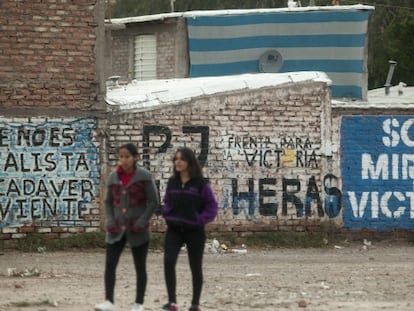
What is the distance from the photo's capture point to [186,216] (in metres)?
10.0

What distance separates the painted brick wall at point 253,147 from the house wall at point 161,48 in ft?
26.3

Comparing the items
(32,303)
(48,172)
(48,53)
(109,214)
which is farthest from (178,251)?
(48,53)

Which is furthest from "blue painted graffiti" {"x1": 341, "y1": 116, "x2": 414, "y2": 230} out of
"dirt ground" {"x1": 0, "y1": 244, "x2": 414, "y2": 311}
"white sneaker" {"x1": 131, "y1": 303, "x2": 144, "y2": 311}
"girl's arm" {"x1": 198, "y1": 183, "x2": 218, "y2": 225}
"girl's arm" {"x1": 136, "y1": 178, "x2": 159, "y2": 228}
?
"white sneaker" {"x1": 131, "y1": 303, "x2": 144, "y2": 311}

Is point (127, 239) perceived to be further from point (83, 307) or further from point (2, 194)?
point (2, 194)

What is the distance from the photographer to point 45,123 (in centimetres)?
1681

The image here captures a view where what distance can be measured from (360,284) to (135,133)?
559 centimetres

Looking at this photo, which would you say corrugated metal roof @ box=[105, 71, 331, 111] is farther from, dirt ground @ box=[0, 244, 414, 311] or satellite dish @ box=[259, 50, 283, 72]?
satellite dish @ box=[259, 50, 283, 72]

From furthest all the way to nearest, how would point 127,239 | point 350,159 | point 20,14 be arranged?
point 350,159 → point 20,14 → point 127,239

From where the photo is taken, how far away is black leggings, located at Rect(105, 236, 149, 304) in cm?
1009

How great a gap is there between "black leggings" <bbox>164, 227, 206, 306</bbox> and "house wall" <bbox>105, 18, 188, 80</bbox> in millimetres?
15481

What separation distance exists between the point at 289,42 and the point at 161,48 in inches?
127

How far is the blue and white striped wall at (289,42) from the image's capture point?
25875mm

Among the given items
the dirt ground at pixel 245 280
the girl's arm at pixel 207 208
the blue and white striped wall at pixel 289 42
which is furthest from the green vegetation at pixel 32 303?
the blue and white striped wall at pixel 289 42

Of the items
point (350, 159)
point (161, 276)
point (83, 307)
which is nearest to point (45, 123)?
point (161, 276)
